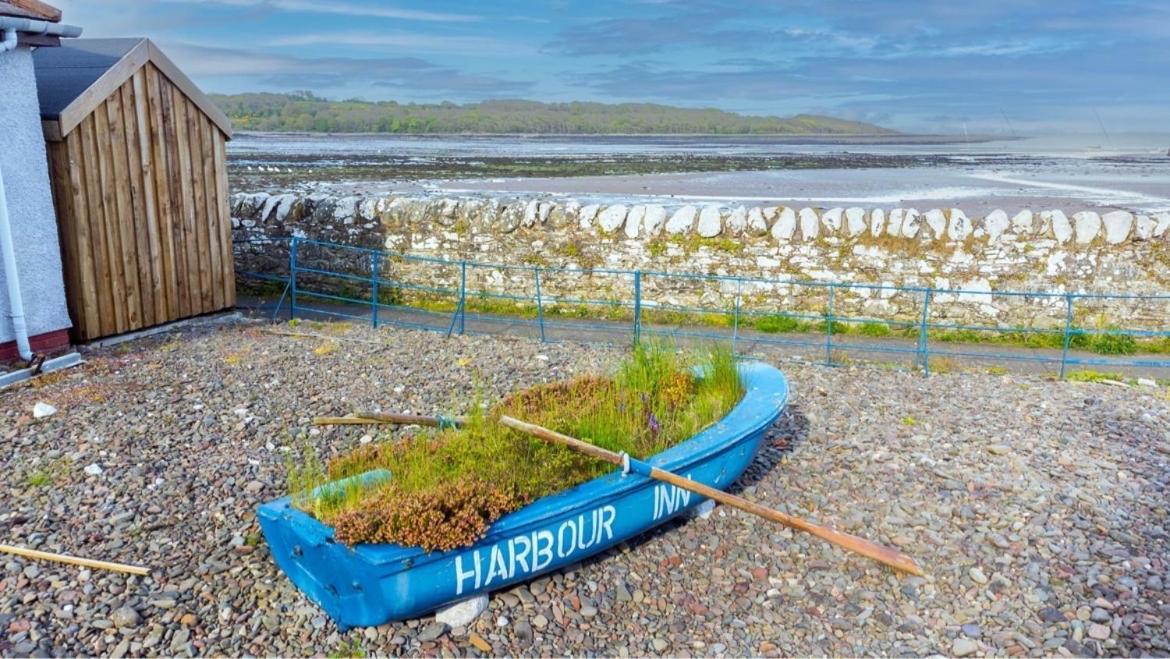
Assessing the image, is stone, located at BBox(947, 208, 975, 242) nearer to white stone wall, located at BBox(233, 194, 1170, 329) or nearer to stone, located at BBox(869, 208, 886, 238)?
white stone wall, located at BBox(233, 194, 1170, 329)

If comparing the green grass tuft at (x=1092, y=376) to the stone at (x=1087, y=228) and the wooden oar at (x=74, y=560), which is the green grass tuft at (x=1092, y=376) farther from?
the wooden oar at (x=74, y=560)

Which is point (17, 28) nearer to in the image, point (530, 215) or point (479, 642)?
point (530, 215)

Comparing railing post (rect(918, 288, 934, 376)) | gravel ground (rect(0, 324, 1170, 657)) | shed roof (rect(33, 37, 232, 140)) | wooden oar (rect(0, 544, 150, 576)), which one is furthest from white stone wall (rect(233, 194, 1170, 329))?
wooden oar (rect(0, 544, 150, 576))

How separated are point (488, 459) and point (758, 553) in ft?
5.84

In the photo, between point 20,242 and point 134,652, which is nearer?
point 134,652

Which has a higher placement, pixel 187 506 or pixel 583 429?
pixel 583 429

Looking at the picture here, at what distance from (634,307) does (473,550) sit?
7727 millimetres

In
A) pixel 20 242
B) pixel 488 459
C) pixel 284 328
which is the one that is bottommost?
pixel 284 328

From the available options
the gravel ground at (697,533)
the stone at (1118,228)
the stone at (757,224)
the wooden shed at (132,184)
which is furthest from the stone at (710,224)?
the wooden shed at (132,184)

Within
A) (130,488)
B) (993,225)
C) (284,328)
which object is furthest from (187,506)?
(993,225)

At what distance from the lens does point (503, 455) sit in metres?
5.27

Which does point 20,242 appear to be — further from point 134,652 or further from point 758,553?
point 758,553

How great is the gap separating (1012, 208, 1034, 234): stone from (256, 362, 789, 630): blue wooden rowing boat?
7.65 metres

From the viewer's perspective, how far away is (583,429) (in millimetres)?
5633
